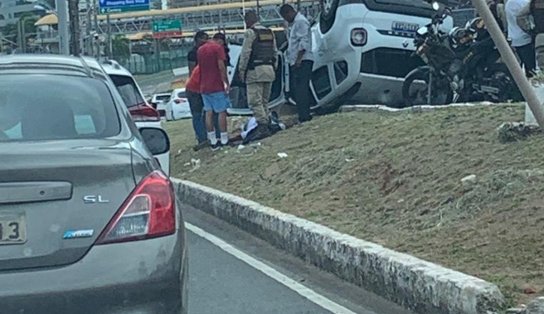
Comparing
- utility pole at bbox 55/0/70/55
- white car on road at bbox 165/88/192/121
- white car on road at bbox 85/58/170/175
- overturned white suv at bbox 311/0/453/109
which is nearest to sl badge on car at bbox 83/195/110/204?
white car on road at bbox 85/58/170/175

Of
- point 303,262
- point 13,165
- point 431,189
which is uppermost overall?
point 13,165

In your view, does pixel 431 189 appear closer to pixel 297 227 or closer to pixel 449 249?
pixel 297 227

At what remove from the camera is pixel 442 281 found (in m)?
6.63

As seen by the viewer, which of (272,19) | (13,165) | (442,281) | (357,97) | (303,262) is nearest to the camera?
(13,165)

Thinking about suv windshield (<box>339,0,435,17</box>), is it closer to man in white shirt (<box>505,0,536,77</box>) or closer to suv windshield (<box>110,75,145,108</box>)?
man in white shirt (<box>505,0,536,77</box>)

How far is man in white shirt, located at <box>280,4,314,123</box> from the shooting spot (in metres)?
15.7

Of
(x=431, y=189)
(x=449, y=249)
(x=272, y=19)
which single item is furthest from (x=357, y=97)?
(x=272, y=19)

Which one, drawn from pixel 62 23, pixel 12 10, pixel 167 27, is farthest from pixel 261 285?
pixel 167 27

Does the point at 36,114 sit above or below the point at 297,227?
above

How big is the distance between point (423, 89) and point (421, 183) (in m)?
6.76

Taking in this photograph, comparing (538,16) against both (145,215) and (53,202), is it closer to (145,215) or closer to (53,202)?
(145,215)

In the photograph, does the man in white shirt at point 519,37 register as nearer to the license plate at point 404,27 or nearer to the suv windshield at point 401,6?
the license plate at point 404,27

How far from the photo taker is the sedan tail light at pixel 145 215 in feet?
15.3

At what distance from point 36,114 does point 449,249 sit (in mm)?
3396
